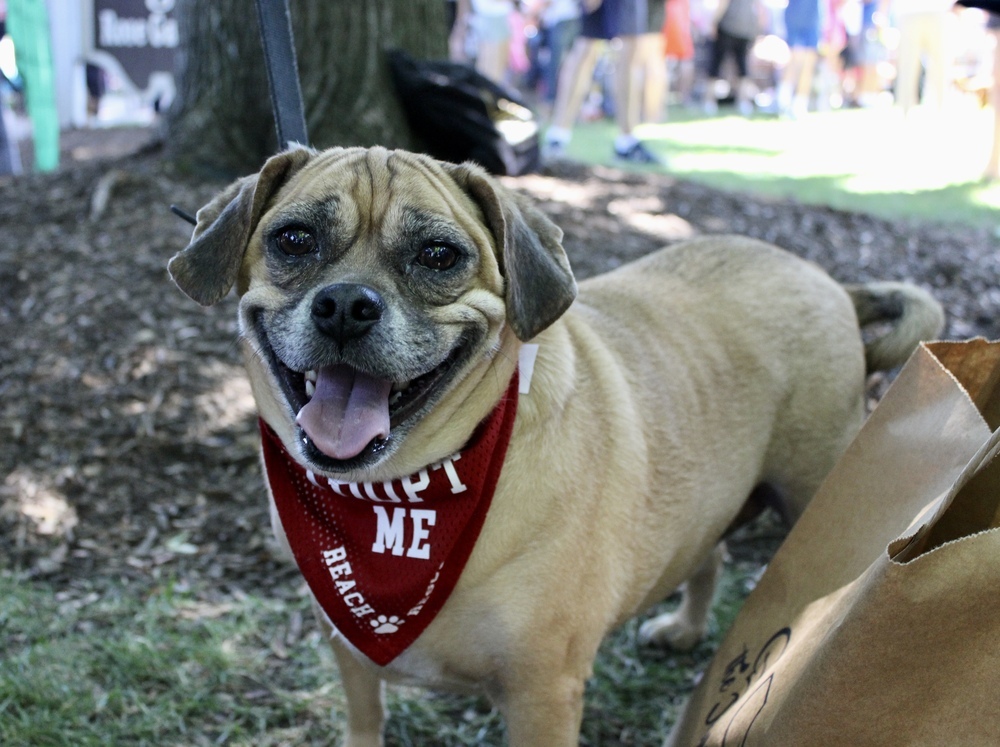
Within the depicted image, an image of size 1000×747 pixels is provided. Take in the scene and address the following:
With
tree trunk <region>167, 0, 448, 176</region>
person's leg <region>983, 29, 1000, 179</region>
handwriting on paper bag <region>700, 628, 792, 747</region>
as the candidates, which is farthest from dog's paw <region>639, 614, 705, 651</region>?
person's leg <region>983, 29, 1000, 179</region>

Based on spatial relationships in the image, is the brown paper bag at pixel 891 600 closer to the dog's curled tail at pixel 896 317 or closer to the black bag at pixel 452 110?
the dog's curled tail at pixel 896 317

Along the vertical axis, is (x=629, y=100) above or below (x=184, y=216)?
below

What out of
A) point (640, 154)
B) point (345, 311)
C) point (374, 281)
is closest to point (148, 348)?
point (374, 281)

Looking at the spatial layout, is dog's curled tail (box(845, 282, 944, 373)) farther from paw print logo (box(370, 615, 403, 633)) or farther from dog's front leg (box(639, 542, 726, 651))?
paw print logo (box(370, 615, 403, 633))

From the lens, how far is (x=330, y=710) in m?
3.44

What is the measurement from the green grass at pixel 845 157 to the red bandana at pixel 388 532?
23.5 feet

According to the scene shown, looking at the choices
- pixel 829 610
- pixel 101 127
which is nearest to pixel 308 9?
pixel 829 610

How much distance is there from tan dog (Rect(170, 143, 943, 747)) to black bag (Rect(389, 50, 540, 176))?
3467 millimetres

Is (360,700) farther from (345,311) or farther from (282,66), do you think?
(282,66)

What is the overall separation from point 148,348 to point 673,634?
3123 millimetres

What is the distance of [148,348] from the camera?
5168 mm

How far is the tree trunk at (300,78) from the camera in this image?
19.9 ft

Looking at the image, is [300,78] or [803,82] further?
[803,82]

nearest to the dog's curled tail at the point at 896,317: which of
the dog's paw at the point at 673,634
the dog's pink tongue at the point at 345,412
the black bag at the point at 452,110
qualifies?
the dog's paw at the point at 673,634
